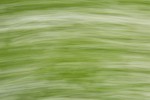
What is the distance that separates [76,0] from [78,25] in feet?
0.21

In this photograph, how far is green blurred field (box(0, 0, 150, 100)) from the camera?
65 centimetres

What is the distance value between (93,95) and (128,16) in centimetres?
19

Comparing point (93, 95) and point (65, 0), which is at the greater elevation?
point (65, 0)

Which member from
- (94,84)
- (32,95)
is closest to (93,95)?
(94,84)

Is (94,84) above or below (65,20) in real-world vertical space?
below

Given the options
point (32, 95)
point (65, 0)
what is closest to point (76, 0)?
point (65, 0)

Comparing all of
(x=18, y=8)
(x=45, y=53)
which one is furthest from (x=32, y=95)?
(x=18, y=8)

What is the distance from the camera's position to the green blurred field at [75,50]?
2.12 feet

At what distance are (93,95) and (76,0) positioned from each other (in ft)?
0.72

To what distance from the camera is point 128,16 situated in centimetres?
70

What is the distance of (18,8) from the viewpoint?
729 mm

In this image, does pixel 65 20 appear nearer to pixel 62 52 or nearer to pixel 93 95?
pixel 62 52

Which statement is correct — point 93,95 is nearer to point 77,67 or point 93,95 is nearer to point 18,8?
point 77,67

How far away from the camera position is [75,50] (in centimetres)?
68
